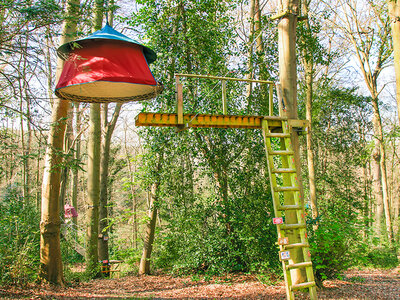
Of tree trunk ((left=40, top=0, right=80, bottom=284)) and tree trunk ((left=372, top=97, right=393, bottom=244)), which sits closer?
tree trunk ((left=40, top=0, right=80, bottom=284))

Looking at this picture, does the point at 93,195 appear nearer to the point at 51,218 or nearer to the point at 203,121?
the point at 51,218

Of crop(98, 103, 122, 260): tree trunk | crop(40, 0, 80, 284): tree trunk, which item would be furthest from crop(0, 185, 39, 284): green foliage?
crop(98, 103, 122, 260): tree trunk

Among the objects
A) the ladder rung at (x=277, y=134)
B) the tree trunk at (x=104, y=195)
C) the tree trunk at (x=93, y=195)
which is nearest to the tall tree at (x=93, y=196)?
the tree trunk at (x=93, y=195)

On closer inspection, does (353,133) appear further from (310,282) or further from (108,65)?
(108,65)

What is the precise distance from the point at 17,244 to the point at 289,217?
18.8 ft

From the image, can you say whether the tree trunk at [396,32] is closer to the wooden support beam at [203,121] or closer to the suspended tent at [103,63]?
the wooden support beam at [203,121]

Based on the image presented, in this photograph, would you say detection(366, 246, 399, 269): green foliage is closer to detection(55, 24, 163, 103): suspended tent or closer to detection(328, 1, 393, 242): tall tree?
detection(328, 1, 393, 242): tall tree

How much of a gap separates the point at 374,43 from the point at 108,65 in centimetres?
1386

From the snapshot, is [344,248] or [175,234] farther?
[175,234]

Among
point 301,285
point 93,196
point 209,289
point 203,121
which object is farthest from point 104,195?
point 301,285

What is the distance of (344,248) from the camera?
7242 mm

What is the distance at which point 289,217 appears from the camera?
21.2 ft

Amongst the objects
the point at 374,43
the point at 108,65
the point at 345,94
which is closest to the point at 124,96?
the point at 108,65

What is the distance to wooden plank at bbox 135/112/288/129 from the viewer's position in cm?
594
